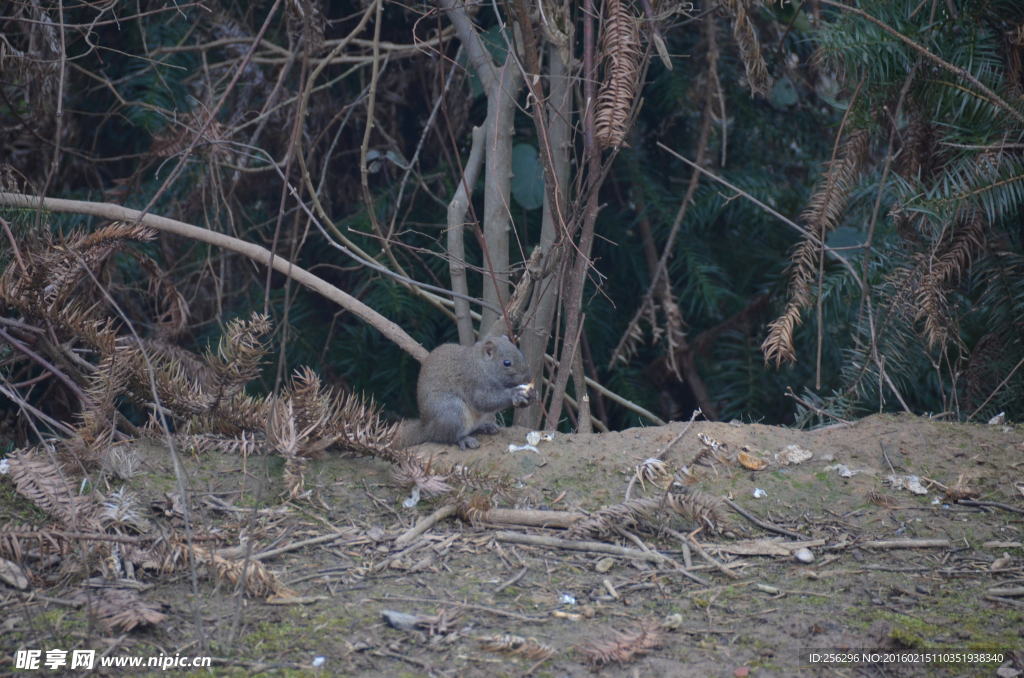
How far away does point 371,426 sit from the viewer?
3152 millimetres

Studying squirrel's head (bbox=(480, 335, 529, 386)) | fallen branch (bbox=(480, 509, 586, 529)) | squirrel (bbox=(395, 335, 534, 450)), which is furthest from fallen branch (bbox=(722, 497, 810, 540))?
squirrel's head (bbox=(480, 335, 529, 386))

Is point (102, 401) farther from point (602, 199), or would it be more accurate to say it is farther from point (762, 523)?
point (602, 199)

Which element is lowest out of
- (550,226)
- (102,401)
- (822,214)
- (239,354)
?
(102,401)

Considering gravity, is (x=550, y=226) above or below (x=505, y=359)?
above

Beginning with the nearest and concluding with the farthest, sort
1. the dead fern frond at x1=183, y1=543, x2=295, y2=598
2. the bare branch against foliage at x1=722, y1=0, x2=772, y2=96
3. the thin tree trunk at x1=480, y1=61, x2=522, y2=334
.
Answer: the dead fern frond at x1=183, y1=543, x2=295, y2=598
the bare branch against foliage at x1=722, y1=0, x2=772, y2=96
the thin tree trunk at x1=480, y1=61, x2=522, y2=334

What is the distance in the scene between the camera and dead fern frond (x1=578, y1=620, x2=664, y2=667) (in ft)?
6.70

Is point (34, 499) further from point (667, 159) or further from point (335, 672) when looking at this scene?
point (667, 159)

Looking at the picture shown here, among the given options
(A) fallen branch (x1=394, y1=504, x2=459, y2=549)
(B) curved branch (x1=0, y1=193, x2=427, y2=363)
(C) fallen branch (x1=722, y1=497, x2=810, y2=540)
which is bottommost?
(A) fallen branch (x1=394, y1=504, x2=459, y2=549)

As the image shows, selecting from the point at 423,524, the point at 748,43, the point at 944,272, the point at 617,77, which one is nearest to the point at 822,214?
the point at 944,272

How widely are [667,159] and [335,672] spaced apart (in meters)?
3.92

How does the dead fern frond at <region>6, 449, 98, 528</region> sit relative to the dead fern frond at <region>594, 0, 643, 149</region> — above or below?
below

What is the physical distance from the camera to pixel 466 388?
3941mm

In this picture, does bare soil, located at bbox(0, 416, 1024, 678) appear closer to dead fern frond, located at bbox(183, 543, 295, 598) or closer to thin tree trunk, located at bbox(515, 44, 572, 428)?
→ dead fern frond, located at bbox(183, 543, 295, 598)

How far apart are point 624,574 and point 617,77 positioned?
151 cm
